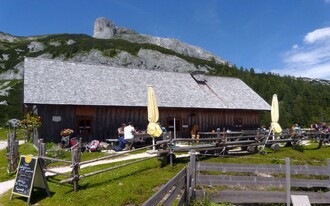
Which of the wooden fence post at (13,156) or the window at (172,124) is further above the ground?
the window at (172,124)

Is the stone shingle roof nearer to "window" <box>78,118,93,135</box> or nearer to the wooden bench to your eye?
"window" <box>78,118,93,135</box>

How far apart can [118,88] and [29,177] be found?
54.0ft

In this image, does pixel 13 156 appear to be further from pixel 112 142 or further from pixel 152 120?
pixel 112 142

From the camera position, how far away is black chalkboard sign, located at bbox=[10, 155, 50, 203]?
1082 centimetres

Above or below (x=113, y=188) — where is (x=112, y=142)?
above

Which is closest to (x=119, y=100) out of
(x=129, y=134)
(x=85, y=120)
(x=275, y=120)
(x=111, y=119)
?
(x=111, y=119)

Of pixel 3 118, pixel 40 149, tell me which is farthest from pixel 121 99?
pixel 3 118

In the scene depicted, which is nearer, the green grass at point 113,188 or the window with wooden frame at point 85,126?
the green grass at point 113,188

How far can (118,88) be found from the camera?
26.9 meters

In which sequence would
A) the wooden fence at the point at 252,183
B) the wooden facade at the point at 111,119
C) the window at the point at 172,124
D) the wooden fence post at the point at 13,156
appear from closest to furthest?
the wooden fence at the point at 252,183
the wooden fence post at the point at 13,156
the wooden facade at the point at 111,119
the window at the point at 172,124

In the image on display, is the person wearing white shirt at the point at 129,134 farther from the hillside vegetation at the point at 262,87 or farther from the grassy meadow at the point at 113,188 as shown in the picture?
the hillside vegetation at the point at 262,87

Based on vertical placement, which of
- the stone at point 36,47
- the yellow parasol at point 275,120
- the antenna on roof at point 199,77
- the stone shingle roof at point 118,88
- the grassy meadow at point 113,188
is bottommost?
the grassy meadow at point 113,188

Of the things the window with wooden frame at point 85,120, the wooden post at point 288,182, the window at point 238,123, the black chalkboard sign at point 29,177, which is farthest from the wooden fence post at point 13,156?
the window at point 238,123

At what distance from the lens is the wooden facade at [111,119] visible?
22.5 m
